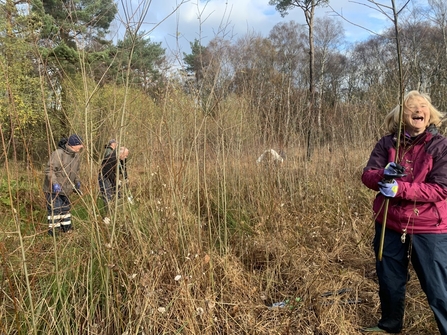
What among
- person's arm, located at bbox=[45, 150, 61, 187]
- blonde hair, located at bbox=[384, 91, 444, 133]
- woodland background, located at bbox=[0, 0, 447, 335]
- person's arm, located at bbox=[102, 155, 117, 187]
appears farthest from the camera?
person's arm, located at bbox=[102, 155, 117, 187]

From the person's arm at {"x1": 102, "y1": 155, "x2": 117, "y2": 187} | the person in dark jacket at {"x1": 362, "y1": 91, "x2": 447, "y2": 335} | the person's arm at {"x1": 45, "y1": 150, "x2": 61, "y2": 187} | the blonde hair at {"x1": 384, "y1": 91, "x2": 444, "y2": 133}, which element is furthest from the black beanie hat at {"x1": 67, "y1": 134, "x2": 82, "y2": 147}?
the blonde hair at {"x1": 384, "y1": 91, "x2": 444, "y2": 133}

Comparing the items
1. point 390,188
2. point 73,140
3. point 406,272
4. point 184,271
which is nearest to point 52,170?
point 73,140

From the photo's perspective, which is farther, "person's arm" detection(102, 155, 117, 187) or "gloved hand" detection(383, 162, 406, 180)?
"person's arm" detection(102, 155, 117, 187)

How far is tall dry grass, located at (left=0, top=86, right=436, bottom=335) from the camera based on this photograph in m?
1.68

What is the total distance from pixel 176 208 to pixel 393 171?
1.40m

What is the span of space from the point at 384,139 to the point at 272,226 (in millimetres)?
1674

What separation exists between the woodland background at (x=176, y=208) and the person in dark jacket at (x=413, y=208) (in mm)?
381

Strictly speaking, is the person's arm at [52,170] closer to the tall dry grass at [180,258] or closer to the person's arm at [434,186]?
the tall dry grass at [180,258]

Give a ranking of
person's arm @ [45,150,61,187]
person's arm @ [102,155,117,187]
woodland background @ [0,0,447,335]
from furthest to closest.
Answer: person's arm @ [102,155,117,187] → woodland background @ [0,0,447,335] → person's arm @ [45,150,61,187]

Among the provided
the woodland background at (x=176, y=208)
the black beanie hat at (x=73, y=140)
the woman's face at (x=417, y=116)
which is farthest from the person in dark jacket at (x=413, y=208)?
the black beanie hat at (x=73, y=140)

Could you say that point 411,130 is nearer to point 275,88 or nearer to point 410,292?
point 410,292

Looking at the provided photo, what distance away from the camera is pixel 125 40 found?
176cm

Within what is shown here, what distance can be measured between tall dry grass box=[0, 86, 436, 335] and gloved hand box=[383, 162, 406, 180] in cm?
103

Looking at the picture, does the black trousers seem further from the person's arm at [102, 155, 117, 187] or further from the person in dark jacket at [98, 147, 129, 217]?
the person's arm at [102, 155, 117, 187]
